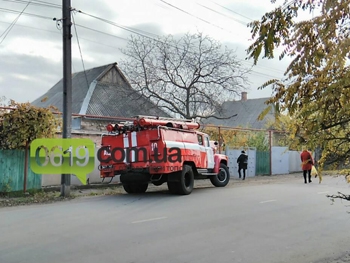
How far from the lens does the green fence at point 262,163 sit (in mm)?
24078

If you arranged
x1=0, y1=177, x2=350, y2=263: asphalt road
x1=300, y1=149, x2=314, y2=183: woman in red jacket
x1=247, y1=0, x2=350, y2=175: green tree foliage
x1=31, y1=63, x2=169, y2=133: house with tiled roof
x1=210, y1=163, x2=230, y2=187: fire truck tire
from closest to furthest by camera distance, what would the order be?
x1=247, y1=0, x2=350, y2=175: green tree foliage < x1=300, y1=149, x2=314, y2=183: woman in red jacket < x1=0, y1=177, x2=350, y2=263: asphalt road < x1=210, y1=163, x2=230, y2=187: fire truck tire < x1=31, y1=63, x2=169, y2=133: house with tiled roof

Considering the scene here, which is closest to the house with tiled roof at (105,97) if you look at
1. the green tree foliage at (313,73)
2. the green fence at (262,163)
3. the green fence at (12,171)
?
the green fence at (262,163)

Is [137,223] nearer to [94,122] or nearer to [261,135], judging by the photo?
[94,122]

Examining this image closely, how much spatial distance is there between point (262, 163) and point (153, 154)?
13665mm

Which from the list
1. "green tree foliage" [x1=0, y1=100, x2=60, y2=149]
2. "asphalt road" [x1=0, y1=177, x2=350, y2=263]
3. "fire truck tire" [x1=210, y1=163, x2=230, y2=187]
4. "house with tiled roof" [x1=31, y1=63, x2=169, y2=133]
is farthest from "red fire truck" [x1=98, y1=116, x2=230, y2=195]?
"house with tiled roof" [x1=31, y1=63, x2=169, y2=133]

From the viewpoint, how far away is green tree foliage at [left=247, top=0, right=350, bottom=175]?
421 cm

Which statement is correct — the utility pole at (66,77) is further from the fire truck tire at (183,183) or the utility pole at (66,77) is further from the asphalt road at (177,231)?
the fire truck tire at (183,183)

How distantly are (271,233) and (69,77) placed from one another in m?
8.71

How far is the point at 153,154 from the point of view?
1237cm

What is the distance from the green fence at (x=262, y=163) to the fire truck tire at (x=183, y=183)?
37.4 ft

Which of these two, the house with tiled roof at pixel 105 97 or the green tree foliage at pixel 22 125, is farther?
the house with tiled roof at pixel 105 97

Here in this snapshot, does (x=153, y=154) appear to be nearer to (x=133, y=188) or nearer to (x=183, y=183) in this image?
(x=183, y=183)

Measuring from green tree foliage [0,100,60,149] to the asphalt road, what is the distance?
9.32 feet

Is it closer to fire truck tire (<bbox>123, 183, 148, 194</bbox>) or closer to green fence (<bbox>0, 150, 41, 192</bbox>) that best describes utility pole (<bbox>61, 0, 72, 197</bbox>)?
green fence (<bbox>0, 150, 41, 192</bbox>)
